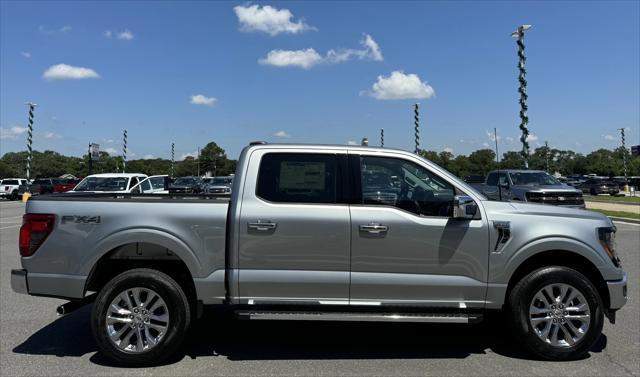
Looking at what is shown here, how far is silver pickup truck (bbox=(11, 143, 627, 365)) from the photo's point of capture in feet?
14.5

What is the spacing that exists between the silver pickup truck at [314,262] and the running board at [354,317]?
13mm

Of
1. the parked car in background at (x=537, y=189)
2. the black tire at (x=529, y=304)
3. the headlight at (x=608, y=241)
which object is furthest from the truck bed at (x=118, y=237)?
the parked car in background at (x=537, y=189)

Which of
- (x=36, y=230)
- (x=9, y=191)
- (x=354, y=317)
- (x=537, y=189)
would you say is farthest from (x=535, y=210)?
(x=9, y=191)

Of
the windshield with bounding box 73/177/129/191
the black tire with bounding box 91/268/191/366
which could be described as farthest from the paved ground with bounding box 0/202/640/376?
the windshield with bounding box 73/177/129/191

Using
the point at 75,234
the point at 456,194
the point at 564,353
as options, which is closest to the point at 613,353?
the point at 564,353

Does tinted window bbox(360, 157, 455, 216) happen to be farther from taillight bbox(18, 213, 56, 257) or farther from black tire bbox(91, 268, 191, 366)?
taillight bbox(18, 213, 56, 257)

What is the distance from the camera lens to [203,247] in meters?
4.43

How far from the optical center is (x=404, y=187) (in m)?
4.68

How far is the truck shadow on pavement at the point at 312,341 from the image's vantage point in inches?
184

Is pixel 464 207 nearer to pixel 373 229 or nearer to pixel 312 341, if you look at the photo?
pixel 373 229

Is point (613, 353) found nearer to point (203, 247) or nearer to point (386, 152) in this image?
point (386, 152)

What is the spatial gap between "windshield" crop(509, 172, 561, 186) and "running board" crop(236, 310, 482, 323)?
13.5 metres

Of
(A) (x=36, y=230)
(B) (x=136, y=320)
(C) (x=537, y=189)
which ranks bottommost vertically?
(B) (x=136, y=320)

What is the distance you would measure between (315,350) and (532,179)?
14.5 meters
